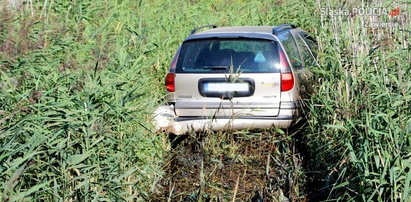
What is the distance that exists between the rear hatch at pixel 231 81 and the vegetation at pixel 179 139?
33 cm

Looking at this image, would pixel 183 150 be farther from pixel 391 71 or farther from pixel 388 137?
pixel 388 137

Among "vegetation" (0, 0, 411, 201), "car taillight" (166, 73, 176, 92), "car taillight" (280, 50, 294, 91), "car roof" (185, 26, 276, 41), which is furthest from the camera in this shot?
"car taillight" (166, 73, 176, 92)

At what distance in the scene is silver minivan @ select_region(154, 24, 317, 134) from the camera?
803 centimetres

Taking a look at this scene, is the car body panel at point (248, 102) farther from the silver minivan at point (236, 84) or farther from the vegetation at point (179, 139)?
the vegetation at point (179, 139)

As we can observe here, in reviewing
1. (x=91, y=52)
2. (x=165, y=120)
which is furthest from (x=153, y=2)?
(x=165, y=120)

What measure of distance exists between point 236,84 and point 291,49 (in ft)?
2.78

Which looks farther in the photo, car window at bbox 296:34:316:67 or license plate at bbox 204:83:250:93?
car window at bbox 296:34:316:67

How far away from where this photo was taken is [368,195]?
17.1 feet

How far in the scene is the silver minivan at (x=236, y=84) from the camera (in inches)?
316

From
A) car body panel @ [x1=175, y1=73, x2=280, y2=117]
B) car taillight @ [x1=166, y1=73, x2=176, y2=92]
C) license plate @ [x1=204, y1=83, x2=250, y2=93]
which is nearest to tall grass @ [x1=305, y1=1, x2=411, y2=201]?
car body panel @ [x1=175, y1=73, x2=280, y2=117]

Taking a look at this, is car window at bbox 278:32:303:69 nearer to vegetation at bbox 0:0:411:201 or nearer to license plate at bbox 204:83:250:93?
vegetation at bbox 0:0:411:201

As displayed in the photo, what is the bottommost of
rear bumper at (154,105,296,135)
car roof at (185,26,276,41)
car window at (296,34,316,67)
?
rear bumper at (154,105,296,135)

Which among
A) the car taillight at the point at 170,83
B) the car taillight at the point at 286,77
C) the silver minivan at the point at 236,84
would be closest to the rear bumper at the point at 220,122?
the silver minivan at the point at 236,84

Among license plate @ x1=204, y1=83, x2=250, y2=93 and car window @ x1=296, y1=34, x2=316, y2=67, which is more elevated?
car window @ x1=296, y1=34, x2=316, y2=67
